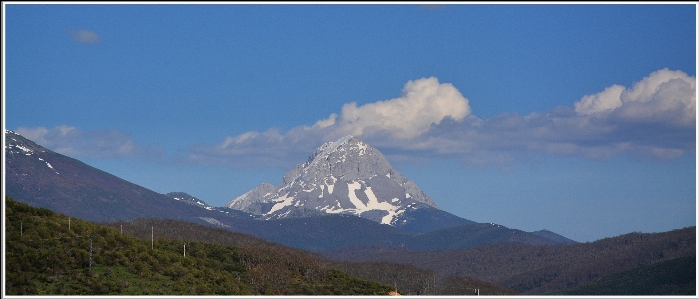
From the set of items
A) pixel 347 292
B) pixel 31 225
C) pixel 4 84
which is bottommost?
pixel 347 292

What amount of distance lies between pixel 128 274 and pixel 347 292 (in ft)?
150

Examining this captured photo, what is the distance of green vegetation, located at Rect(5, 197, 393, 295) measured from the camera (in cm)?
11362

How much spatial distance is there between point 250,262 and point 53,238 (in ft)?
187

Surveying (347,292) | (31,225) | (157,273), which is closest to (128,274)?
(157,273)

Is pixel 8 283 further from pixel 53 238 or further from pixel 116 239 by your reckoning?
pixel 116 239

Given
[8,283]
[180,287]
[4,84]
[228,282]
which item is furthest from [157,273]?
[4,84]

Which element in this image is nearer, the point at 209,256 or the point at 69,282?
the point at 69,282

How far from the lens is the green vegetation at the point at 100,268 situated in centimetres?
11362

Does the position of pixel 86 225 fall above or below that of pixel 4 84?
below

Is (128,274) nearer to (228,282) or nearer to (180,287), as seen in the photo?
(180,287)

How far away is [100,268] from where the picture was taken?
122 metres

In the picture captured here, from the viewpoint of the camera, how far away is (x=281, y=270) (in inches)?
6654

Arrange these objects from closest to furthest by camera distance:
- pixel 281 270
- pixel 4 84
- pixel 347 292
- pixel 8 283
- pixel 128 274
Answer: pixel 4 84 < pixel 8 283 < pixel 128 274 < pixel 347 292 < pixel 281 270

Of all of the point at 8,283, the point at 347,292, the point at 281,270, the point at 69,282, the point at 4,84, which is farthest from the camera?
the point at 281,270
